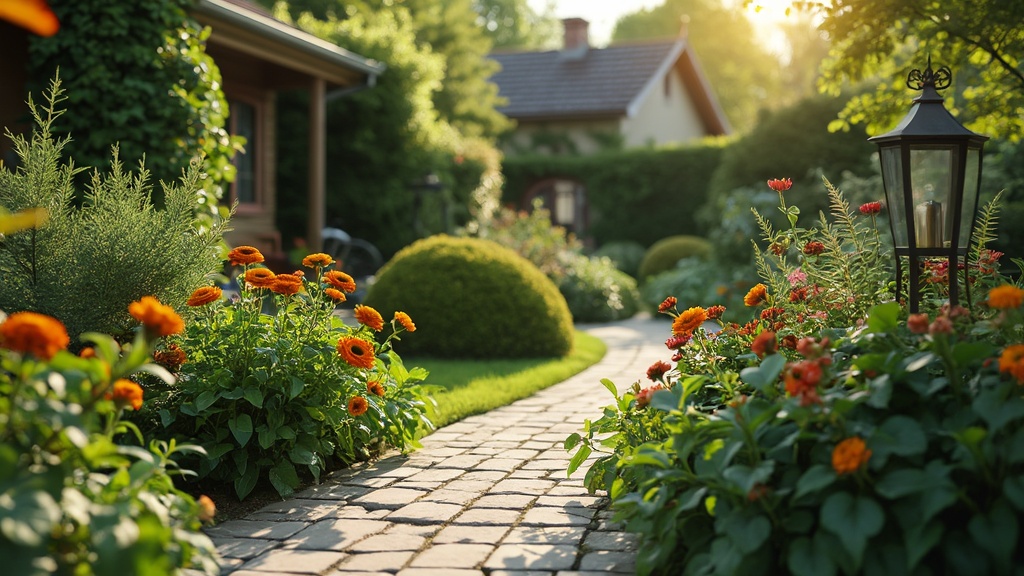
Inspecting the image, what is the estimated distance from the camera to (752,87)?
4481 centimetres

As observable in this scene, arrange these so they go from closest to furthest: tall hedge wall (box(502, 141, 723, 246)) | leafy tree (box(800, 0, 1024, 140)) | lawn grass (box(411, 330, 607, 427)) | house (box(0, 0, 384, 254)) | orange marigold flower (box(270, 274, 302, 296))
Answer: orange marigold flower (box(270, 274, 302, 296)), leafy tree (box(800, 0, 1024, 140)), lawn grass (box(411, 330, 607, 427)), house (box(0, 0, 384, 254)), tall hedge wall (box(502, 141, 723, 246))

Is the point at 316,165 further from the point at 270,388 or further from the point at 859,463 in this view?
the point at 859,463

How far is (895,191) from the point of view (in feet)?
11.9

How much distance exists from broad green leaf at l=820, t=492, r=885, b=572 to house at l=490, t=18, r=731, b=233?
20214mm

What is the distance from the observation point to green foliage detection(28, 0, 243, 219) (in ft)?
23.8

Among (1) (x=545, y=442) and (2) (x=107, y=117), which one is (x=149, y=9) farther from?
(1) (x=545, y=442)

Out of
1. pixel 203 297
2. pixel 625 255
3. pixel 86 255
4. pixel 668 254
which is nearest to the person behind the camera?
pixel 203 297

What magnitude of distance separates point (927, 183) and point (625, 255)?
16221 mm

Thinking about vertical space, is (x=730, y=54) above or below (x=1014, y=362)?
above

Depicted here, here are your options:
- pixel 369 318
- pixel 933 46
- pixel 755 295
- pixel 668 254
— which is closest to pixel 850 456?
pixel 755 295

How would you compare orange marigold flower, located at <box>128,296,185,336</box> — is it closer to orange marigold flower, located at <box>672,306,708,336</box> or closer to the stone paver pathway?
the stone paver pathway

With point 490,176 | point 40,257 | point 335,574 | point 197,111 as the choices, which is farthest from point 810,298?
point 490,176

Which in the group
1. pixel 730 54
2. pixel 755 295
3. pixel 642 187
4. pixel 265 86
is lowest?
pixel 755 295

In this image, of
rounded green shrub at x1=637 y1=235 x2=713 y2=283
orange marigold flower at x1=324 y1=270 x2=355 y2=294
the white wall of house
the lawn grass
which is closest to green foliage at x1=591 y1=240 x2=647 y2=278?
rounded green shrub at x1=637 y1=235 x2=713 y2=283
